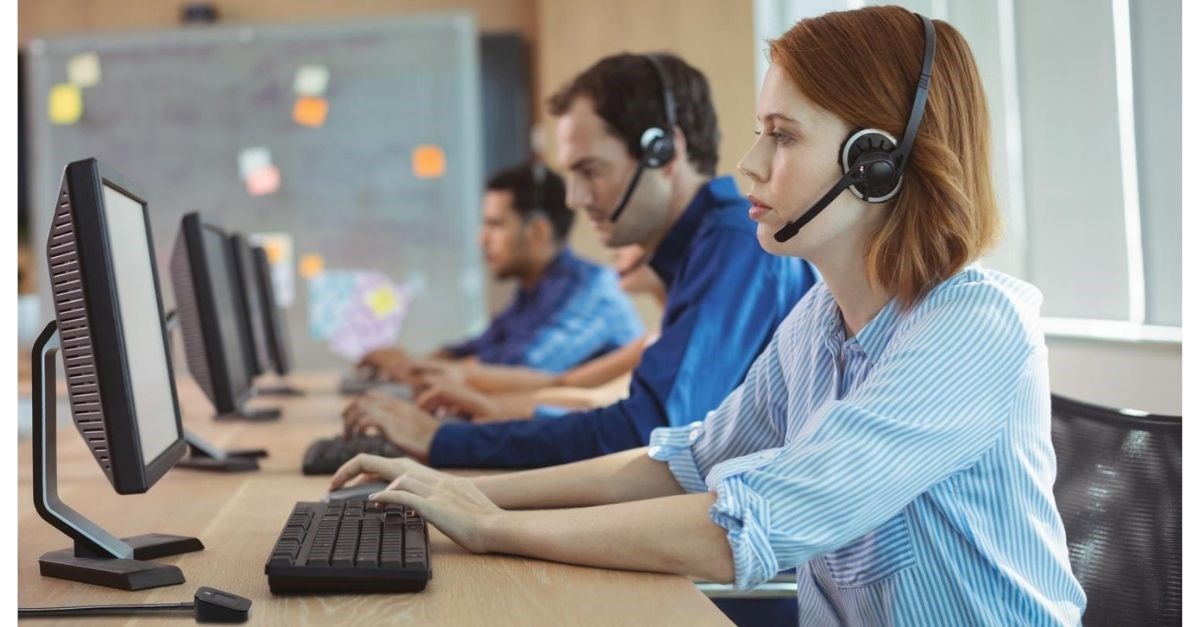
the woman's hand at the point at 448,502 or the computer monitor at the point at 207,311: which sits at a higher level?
the computer monitor at the point at 207,311

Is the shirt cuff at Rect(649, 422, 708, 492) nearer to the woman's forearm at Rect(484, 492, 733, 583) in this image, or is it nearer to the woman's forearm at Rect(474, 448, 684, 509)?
the woman's forearm at Rect(474, 448, 684, 509)

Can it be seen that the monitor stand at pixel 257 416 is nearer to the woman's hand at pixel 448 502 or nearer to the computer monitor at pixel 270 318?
the computer monitor at pixel 270 318

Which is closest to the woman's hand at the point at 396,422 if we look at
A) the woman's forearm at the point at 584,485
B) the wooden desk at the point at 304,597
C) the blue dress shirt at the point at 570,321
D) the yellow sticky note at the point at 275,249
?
the wooden desk at the point at 304,597

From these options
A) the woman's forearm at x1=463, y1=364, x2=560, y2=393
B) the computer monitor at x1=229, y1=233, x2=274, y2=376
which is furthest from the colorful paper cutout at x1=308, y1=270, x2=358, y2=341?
the computer monitor at x1=229, y1=233, x2=274, y2=376

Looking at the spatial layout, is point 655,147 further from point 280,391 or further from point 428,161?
point 428,161

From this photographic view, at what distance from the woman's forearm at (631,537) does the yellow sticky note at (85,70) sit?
516 cm

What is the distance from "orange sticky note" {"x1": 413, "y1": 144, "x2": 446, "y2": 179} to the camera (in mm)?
5578

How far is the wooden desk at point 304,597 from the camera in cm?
95

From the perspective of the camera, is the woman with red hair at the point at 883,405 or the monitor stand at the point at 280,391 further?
the monitor stand at the point at 280,391

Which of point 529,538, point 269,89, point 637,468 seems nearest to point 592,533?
point 529,538

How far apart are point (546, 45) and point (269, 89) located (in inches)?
54.1

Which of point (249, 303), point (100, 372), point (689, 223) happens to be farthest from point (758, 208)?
point (249, 303)

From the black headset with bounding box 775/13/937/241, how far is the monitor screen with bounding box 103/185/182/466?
674mm

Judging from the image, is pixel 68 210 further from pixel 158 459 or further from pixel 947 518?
pixel 947 518
